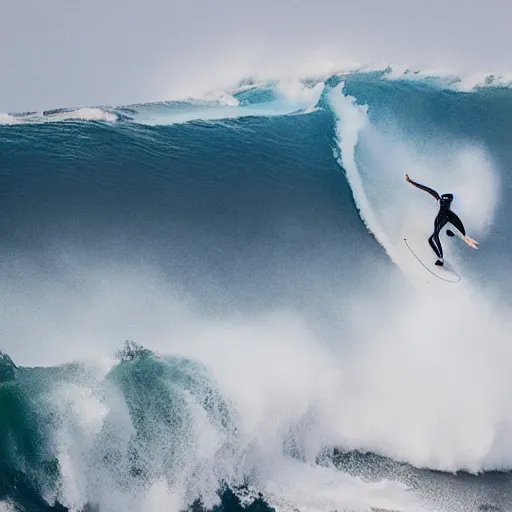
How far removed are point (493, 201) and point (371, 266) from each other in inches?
212

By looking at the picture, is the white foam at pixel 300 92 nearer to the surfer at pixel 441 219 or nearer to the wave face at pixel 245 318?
the wave face at pixel 245 318

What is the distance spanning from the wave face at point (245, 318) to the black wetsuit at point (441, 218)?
0.44 metres

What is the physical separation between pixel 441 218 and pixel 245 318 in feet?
19.9

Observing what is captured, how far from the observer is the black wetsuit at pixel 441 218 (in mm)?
16656

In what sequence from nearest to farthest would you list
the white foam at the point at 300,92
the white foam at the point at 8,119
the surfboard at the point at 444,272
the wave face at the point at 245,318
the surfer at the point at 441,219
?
1. the wave face at the point at 245,318
2. the surfer at the point at 441,219
3. the surfboard at the point at 444,272
4. the white foam at the point at 8,119
5. the white foam at the point at 300,92

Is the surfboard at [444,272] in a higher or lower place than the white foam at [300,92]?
lower

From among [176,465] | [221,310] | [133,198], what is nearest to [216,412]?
[176,465]

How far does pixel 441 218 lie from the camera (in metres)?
17.0

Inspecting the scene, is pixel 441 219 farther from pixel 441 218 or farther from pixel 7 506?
pixel 7 506

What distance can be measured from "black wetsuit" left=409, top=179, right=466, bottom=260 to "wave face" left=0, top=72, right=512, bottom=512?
0.44 meters

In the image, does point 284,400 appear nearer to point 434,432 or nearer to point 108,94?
point 434,432

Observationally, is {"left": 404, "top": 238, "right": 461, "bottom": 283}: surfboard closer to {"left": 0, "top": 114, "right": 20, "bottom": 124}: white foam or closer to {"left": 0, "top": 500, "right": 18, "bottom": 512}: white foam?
{"left": 0, "top": 500, "right": 18, "bottom": 512}: white foam

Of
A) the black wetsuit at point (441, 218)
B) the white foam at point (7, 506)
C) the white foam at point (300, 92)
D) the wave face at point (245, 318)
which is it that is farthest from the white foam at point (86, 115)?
the white foam at point (7, 506)

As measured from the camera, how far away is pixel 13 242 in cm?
1605
